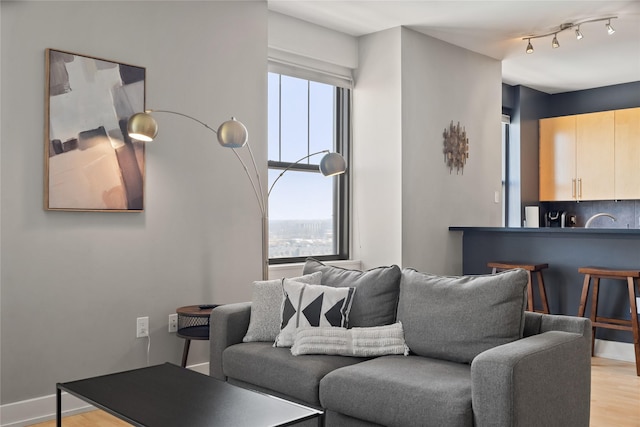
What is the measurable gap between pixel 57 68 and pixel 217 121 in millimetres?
1132

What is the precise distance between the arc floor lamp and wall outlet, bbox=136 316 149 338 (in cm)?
83

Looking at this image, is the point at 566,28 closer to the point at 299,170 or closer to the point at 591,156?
the point at 591,156

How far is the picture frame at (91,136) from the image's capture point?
328 cm

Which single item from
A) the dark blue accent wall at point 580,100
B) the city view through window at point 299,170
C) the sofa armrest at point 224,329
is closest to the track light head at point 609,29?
the dark blue accent wall at point 580,100

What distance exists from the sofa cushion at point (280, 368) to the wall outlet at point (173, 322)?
0.84 metres

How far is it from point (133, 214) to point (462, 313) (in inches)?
83.3

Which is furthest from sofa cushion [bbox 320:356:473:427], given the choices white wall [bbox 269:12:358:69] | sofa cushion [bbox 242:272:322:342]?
white wall [bbox 269:12:358:69]

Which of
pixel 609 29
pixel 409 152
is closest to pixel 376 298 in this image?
pixel 409 152

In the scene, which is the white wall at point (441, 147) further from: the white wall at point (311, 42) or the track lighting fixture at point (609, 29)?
the track lighting fixture at point (609, 29)

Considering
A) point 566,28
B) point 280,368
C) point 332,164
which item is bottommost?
point 280,368

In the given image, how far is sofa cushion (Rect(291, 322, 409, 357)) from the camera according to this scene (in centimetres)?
285

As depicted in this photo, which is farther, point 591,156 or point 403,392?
point 591,156

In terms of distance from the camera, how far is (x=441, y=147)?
5461 millimetres

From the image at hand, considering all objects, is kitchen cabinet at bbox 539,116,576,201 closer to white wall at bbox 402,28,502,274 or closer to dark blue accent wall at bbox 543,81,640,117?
dark blue accent wall at bbox 543,81,640,117
